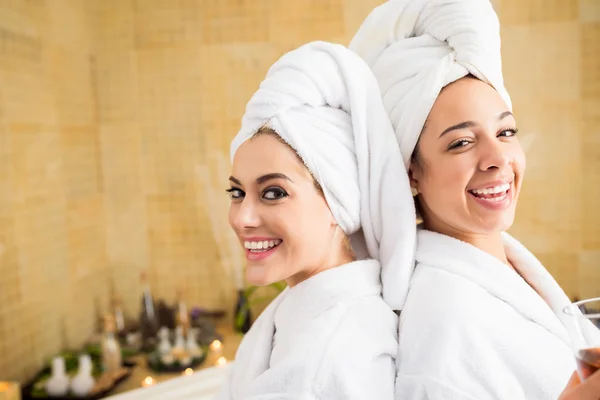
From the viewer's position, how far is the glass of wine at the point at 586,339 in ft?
2.08

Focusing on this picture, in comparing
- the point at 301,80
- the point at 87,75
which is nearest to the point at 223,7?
the point at 87,75

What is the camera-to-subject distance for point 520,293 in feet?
2.99

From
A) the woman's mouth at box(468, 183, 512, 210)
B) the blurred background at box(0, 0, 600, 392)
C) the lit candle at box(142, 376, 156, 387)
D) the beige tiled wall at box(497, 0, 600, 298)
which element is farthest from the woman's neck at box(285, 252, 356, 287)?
the beige tiled wall at box(497, 0, 600, 298)

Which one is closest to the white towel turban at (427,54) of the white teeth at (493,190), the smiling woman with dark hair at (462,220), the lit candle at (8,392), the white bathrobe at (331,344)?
the smiling woman with dark hair at (462,220)

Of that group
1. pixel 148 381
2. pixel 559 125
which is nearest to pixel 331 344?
pixel 148 381

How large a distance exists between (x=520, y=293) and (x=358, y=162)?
1.11 feet

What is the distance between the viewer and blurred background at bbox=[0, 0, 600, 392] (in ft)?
9.35

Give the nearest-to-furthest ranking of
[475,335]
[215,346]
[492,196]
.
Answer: [475,335], [492,196], [215,346]

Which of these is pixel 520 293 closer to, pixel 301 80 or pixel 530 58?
pixel 301 80

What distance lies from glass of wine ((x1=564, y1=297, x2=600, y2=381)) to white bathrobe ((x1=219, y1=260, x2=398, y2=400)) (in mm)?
288

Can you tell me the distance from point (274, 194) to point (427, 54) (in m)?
0.36

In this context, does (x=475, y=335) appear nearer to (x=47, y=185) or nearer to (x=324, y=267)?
(x=324, y=267)

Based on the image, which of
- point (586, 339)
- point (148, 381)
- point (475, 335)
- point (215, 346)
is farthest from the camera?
point (215, 346)

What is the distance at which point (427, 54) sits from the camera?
3.16 feet
